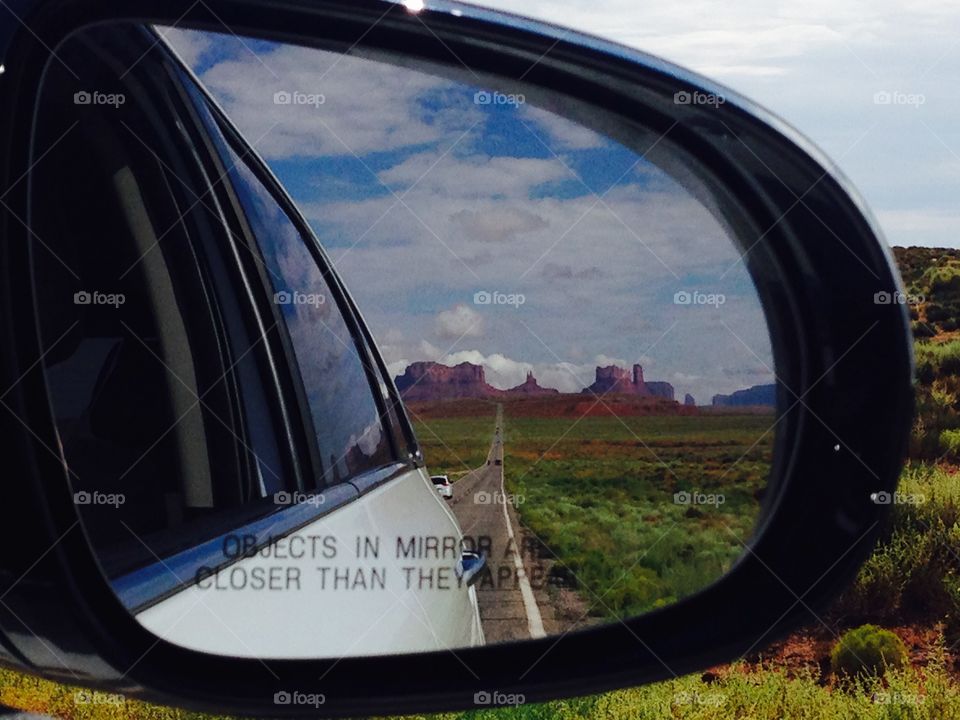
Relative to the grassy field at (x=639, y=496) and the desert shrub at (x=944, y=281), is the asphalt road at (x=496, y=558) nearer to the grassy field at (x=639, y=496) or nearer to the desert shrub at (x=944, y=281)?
the grassy field at (x=639, y=496)

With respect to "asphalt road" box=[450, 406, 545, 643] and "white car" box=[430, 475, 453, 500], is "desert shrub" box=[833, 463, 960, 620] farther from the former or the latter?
"white car" box=[430, 475, 453, 500]

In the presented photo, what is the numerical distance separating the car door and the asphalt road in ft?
0.20

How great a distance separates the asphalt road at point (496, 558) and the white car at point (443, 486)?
0.02 metres

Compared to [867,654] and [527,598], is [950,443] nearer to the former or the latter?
[867,654]

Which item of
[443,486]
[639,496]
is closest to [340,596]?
[443,486]

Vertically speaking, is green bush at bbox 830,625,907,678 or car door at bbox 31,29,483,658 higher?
car door at bbox 31,29,483,658

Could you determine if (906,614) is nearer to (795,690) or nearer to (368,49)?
(795,690)

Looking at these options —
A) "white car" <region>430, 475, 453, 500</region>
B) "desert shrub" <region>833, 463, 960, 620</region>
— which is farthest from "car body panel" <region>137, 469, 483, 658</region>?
"desert shrub" <region>833, 463, 960, 620</region>

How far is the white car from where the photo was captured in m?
3.39

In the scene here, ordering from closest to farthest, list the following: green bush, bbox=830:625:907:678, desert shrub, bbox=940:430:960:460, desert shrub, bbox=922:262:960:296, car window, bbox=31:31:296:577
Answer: car window, bbox=31:31:296:577 → green bush, bbox=830:625:907:678 → desert shrub, bbox=940:430:960:460 → desert shrub, bbox=922:262:960:296

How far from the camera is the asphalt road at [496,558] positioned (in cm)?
251

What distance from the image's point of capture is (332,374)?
2.93 meters

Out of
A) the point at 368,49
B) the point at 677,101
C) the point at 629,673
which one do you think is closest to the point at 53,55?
the point at 368,49

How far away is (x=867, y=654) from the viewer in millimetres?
9031
